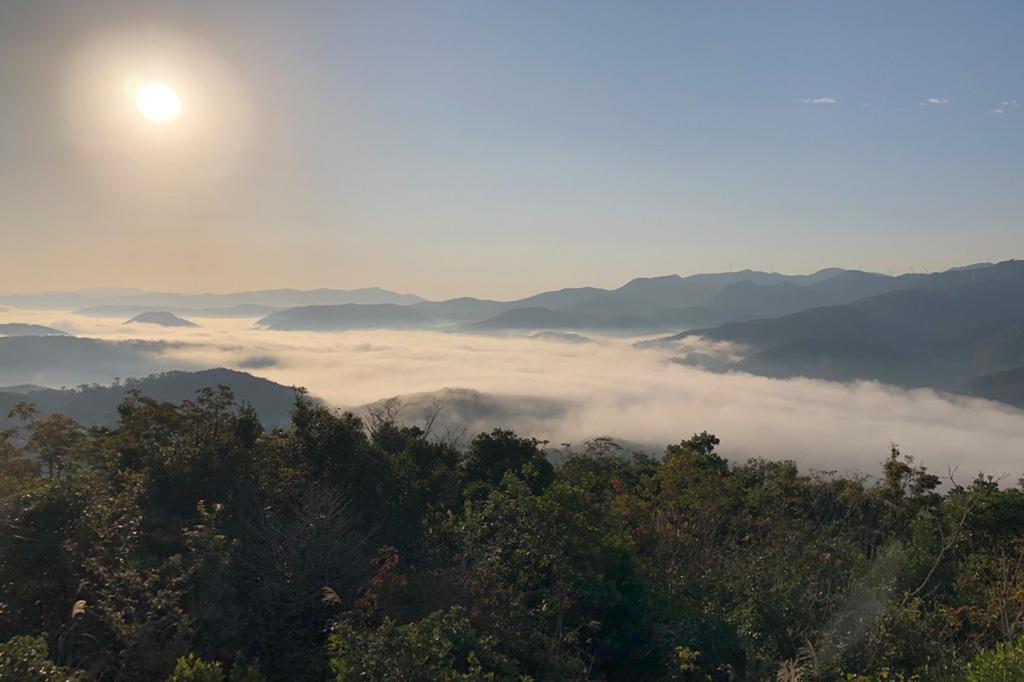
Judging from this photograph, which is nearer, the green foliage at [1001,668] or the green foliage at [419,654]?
the green foliage at [1001,668]

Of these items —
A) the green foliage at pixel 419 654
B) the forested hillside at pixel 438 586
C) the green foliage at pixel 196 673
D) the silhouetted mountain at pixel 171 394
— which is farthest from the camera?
the silhouetted mountain at pixel 171 394

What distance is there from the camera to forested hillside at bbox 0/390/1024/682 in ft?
34.3

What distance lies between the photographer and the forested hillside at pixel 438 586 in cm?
1045

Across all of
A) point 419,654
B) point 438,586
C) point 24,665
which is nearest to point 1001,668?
point 419,654

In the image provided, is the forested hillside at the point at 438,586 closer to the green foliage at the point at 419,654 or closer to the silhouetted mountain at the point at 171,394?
the green foliage at the point at 419,654

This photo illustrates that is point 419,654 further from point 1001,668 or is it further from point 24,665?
point 1001,668

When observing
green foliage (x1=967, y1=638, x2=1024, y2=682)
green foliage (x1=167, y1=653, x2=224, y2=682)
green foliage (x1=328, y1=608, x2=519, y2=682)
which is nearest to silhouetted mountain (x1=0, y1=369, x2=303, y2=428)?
green foliage (x1=167, y1=653, x2=224, y2=682)

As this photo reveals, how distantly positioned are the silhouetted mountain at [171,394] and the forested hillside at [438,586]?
141 meters

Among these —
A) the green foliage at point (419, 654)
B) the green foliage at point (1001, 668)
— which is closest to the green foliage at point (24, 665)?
the green foliage at point (419, 654)

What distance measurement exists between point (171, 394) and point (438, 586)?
172733 mm

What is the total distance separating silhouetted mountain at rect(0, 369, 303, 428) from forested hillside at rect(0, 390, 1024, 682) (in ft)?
461

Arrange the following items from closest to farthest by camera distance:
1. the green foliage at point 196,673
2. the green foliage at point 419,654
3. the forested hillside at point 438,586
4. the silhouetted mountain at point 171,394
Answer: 1. the green foliage at point 419,654
2. the green foliage at point 196,673
3. the forested hillside at point 438,586
4. the silhouetted mountain at point 171,394

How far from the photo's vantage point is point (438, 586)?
13.9m

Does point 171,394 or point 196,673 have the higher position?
point 196,673
